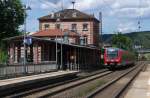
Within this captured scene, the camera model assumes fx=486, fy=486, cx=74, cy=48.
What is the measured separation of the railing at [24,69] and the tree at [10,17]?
135 ft

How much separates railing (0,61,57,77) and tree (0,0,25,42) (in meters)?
41.1

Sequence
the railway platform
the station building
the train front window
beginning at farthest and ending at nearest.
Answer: the train front window, the station building, the railway platform

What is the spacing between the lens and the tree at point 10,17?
87.0 m

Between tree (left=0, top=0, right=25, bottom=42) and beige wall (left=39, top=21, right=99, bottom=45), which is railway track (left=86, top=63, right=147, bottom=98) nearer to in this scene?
tree (left=0, top=0, right=25, bottom=42)

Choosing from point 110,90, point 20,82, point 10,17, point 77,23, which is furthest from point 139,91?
point 77,23

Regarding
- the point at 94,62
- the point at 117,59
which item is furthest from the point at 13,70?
the point at 94,62

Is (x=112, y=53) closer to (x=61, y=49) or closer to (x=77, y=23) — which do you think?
(x=61, y=49)

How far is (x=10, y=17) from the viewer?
89.0 m

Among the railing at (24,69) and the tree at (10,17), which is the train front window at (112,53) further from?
the tree at (10,17)

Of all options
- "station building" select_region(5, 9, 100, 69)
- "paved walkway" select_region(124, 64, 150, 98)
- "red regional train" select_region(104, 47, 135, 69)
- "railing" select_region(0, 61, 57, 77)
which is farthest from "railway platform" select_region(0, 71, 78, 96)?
"red regional train" select_region(104, 47, 135, 69)

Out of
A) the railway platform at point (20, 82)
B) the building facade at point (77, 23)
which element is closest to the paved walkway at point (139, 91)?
the railway platform at point (20, 82)

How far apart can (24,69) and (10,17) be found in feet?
178

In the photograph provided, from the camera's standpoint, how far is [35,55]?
53906 millimetres

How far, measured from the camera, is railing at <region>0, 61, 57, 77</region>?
32.2 metres
